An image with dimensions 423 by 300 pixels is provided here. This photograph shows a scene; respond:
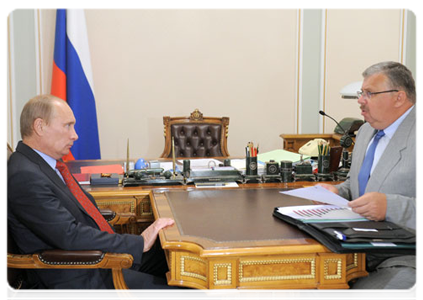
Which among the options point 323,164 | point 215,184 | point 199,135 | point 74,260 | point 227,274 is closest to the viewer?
point 227,274

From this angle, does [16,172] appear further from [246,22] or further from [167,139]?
[246,22]

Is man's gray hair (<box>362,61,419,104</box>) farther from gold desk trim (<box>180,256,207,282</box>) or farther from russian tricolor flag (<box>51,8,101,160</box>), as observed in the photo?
russian tricolor flag (<box>51,8,101,160</box>)

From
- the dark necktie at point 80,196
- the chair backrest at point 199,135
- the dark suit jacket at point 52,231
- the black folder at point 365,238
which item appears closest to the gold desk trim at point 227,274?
the black folder at point 365,238

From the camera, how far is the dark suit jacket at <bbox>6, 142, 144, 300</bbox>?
1.70m

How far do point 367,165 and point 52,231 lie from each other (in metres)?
1.30

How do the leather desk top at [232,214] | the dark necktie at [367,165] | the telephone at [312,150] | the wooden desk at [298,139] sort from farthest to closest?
the wooden desk at [298,139]
the telephone at [312,150]
the dark necktie at [367,165]
the leather desk top at [232,214]

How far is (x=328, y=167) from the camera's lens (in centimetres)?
264

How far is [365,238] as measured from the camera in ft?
4.93

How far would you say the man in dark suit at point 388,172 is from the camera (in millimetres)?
1701

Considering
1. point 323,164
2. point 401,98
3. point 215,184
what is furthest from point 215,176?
point 401,98

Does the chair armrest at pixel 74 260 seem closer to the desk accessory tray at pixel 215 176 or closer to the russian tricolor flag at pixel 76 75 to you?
the desk accessory tray at pixel 215 176

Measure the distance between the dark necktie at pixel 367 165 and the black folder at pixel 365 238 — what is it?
1.71 feet

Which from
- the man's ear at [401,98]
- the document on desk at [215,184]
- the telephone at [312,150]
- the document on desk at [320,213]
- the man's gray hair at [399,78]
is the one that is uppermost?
the man's gray hair at [399,78]

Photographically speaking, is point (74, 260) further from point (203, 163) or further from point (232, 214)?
point (203, 163)
